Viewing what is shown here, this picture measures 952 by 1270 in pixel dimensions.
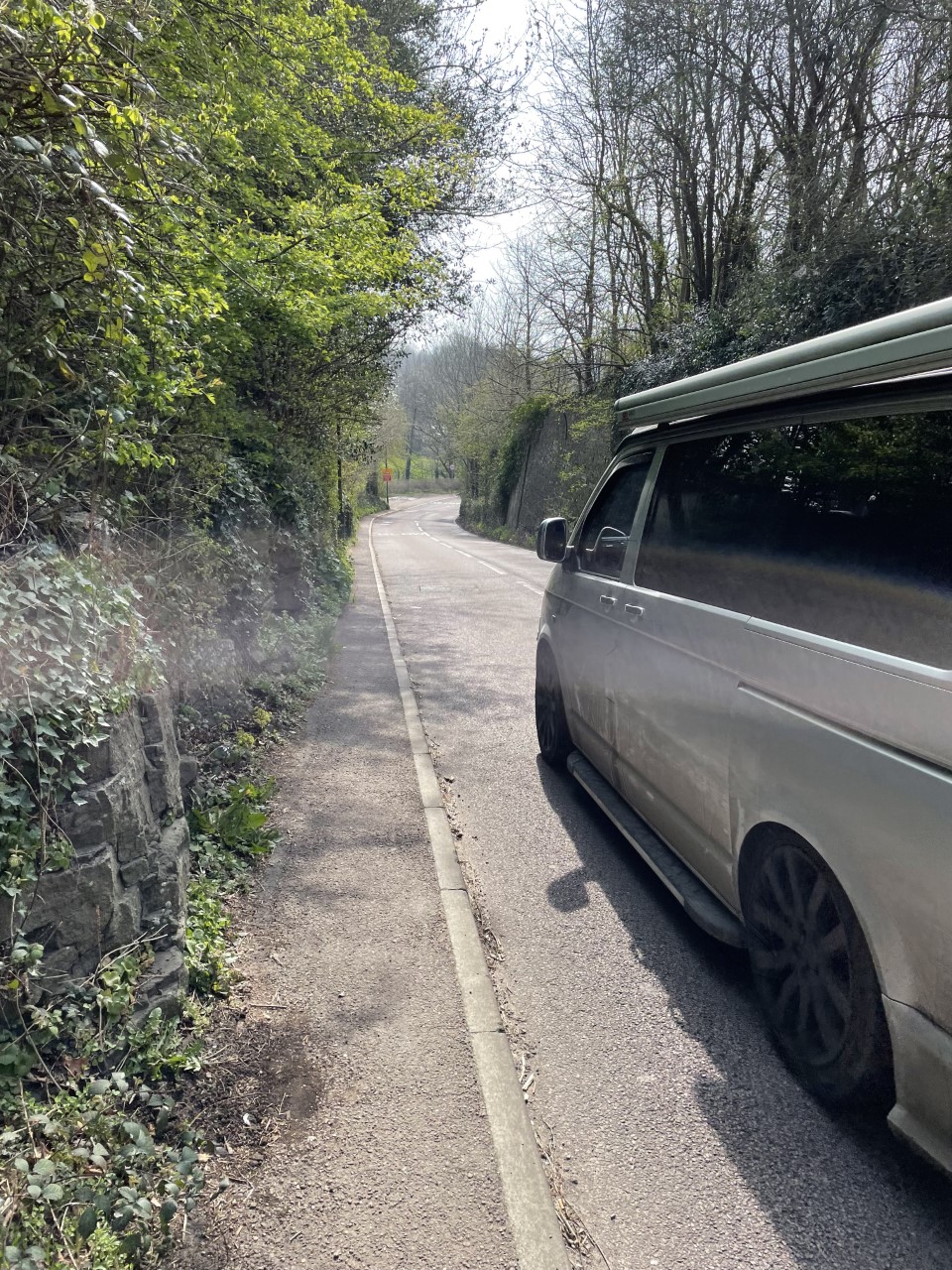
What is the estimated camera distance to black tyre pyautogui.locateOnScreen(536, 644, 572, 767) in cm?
530

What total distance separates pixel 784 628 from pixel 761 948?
1135 millimetres

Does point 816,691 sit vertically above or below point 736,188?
below

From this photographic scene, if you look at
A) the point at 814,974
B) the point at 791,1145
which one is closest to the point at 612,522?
the point at 814,974

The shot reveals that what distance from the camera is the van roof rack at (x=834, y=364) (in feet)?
6.34

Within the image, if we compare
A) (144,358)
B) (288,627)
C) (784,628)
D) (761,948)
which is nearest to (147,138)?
(144,358)

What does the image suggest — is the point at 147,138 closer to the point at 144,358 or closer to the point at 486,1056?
the point at 144,358

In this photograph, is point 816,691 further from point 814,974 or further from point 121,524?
point 121,524

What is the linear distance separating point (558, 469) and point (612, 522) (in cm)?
2635

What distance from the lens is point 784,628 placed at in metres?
2.56

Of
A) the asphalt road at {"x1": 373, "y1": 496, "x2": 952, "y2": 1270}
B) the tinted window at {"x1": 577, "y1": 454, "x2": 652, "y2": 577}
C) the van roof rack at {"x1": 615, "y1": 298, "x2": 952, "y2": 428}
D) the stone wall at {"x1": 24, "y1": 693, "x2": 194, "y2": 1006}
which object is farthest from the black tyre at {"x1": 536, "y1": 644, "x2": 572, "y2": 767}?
the stone wall at {"x1": 24, "y1": 693, "x2": 194, "y2": 1006}

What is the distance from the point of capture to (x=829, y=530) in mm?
2721

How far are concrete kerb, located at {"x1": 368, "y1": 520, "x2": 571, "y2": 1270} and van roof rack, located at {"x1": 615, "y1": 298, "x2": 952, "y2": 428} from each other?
241cm

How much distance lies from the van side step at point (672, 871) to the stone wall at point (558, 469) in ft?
63.2

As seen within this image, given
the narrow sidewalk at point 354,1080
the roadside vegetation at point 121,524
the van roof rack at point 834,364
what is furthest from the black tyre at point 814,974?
the roadside vegetation at point 121,524
